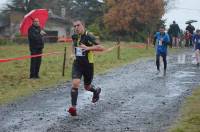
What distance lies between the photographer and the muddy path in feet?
30.9


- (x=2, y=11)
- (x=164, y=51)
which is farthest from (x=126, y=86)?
(x=2, y=11)

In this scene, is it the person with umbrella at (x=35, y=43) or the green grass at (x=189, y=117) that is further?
the person with umbrella at (x=35, y=43)

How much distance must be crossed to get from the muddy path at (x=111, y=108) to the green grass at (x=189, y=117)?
18cm

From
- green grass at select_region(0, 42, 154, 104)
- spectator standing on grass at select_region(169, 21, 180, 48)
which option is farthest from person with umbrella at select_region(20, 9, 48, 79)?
spectator standing on grass at select_region(169, 21, 180, 48)

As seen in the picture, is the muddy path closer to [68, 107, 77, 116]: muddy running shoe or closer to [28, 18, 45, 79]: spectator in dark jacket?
[68, 107, 77, 116]: muddy running shoe

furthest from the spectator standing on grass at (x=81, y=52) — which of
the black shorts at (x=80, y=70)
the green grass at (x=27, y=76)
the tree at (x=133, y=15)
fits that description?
the tree at (x=133, y=15)

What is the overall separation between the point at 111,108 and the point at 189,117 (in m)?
1.91

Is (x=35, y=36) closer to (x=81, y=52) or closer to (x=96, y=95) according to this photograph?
(x=96, y=95)

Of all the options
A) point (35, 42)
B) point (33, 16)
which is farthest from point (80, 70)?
point (33, 16)

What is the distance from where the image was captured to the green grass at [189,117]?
9.10 metres

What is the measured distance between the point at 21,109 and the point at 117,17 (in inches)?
1787

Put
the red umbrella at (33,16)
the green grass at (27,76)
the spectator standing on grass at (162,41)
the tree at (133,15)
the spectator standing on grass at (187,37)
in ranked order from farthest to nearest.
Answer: the tree at (133,15), the spectator standing on grass at (187,37), the red umbrella at (33,16), the spectator standing on grass at (162,41), the green grass at (27,76)

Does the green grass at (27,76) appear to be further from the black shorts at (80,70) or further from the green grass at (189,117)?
the green grass at (189,117)

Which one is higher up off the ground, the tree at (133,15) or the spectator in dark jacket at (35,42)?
the tree at (133,15)
